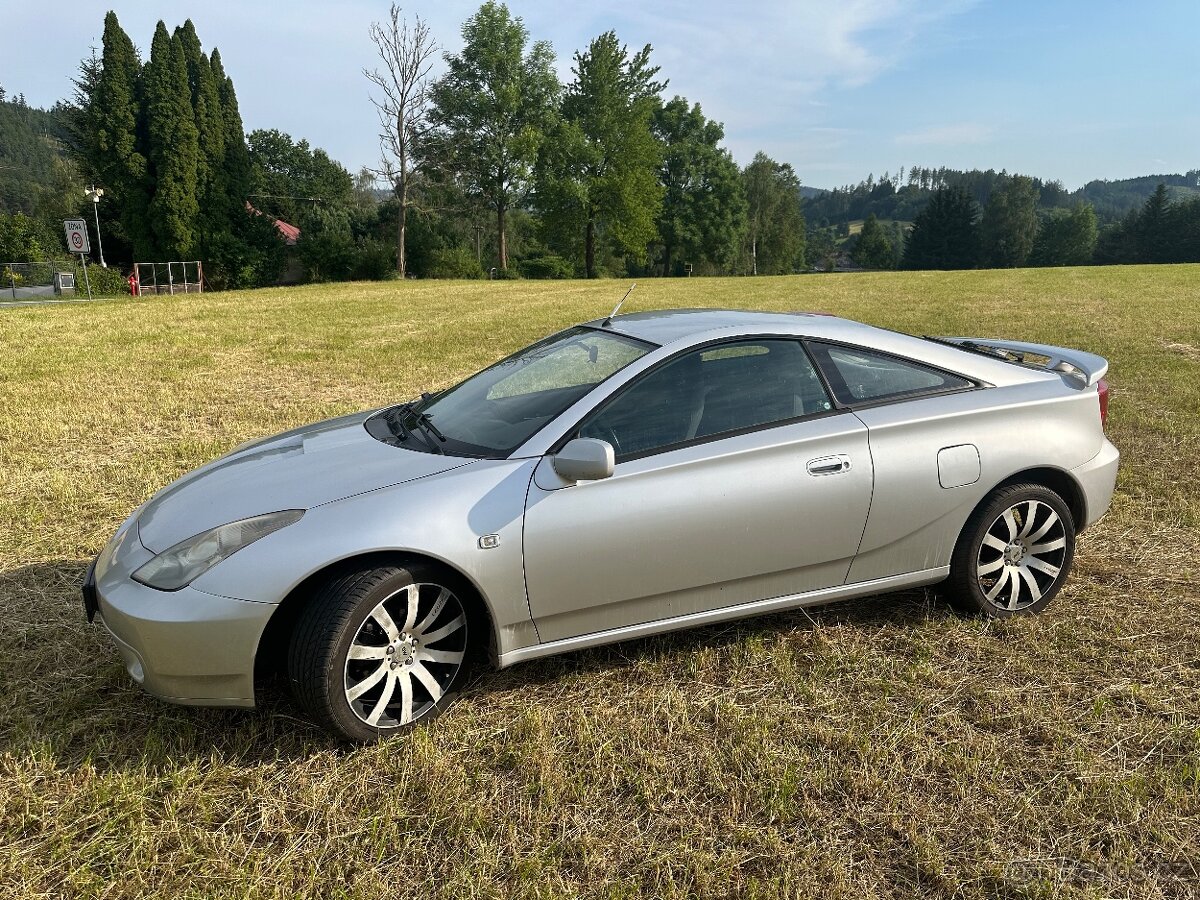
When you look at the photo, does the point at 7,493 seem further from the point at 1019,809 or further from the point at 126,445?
the point at 1019,809

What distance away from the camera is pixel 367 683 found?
272cm

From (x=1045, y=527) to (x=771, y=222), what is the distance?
87.9 metres

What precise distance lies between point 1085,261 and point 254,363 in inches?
3417

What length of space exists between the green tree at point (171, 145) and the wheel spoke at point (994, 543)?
41.9 metres

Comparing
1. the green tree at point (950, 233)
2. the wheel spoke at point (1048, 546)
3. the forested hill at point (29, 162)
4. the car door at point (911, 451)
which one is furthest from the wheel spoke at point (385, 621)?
the green tree at point (950, 233)

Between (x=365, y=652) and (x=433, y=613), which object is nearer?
(x=365, y=652)

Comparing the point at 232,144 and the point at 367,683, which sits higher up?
the point at 232,144

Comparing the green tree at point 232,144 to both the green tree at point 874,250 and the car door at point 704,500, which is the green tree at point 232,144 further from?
the green tree at point 874,250

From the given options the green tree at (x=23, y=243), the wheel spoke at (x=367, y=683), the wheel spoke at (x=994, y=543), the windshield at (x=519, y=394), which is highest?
the green tree at (x=23, y=243)

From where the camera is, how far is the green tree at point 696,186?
61.6m

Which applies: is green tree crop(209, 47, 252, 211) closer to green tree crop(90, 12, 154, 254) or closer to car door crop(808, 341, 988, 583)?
green tree crop(90, 12, 154, 254)

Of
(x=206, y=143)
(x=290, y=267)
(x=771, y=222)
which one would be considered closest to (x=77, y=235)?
(x=206, y=143)

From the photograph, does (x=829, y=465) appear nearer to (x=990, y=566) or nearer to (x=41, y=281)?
(x=990, y=566)

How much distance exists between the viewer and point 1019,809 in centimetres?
247
